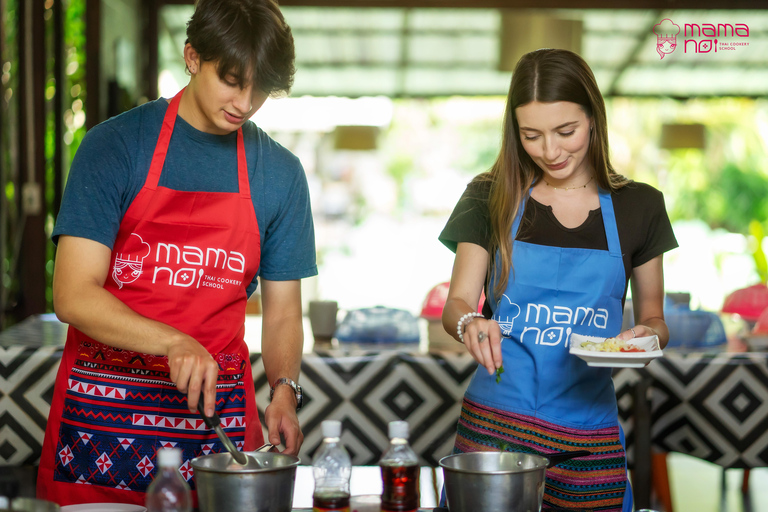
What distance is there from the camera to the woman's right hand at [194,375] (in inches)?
47.6

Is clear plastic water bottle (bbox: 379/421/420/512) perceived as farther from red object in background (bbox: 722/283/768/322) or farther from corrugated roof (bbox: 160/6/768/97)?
corrugated roof (bbox: 160/6/768/97)

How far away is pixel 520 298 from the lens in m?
1.57

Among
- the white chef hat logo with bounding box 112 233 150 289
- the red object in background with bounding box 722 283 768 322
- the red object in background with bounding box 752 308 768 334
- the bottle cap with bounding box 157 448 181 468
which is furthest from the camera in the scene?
the red object in background with bounding box 722 283 768 322

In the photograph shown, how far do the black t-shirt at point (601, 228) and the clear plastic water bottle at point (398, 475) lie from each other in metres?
0.58

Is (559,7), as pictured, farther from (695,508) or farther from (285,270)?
(285,270)

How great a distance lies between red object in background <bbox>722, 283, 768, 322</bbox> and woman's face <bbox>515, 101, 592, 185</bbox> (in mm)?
2375

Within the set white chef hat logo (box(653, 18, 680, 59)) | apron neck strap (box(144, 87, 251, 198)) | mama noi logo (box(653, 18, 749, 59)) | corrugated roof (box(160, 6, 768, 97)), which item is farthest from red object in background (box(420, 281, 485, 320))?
white chef hat logo (box(653, 18, 680, 59))

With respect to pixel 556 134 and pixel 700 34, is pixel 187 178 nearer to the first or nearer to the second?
pixel 556 134

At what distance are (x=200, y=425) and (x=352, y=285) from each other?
10800 millimetres

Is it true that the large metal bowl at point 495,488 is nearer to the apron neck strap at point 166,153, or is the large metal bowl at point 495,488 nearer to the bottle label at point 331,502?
the bottle label at point 331,502

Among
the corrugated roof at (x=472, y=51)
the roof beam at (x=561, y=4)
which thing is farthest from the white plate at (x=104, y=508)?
the corrugated roof at (x=472, y=51)

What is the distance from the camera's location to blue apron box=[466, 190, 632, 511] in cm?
155

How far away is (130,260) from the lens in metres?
1.45

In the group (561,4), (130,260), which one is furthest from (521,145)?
(561,4)
